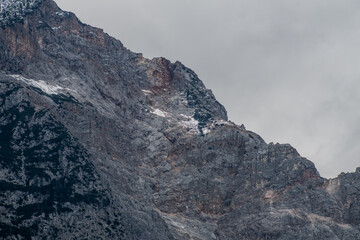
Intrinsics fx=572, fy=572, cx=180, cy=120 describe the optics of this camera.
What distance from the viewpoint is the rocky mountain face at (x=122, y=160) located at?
124m

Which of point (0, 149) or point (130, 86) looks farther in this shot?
point (130, 86)

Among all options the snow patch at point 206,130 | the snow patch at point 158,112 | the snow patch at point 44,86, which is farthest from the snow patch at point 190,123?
the snow patch at point 44,86

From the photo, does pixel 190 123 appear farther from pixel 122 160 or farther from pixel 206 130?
pixel 122 160

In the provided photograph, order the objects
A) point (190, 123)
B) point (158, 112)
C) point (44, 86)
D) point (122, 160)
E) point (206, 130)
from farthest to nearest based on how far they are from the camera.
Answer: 1. point (158, 112)
2. point (190, 123)
3. point (206, 130)
4. point (122, 160)
5. point (44, 86)

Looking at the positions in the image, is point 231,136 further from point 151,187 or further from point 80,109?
point 80,109

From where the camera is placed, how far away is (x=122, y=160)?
156 meters

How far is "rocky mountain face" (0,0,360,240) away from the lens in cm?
12362

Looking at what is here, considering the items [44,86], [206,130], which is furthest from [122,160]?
[206,130]

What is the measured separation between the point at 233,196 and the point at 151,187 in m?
22.9

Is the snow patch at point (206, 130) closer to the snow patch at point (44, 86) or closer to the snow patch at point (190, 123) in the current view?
the snow patch at point (190, 123)

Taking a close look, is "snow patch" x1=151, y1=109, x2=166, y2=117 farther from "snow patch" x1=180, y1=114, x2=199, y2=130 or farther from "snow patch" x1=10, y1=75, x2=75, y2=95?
"snow patch" x1=10, y1=75, x2=75, y2=95

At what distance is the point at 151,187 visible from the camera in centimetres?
15650

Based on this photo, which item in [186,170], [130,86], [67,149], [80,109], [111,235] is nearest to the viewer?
[111,235]

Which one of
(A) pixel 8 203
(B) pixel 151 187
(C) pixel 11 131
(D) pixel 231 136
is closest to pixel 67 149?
(C) pixel 11 131
